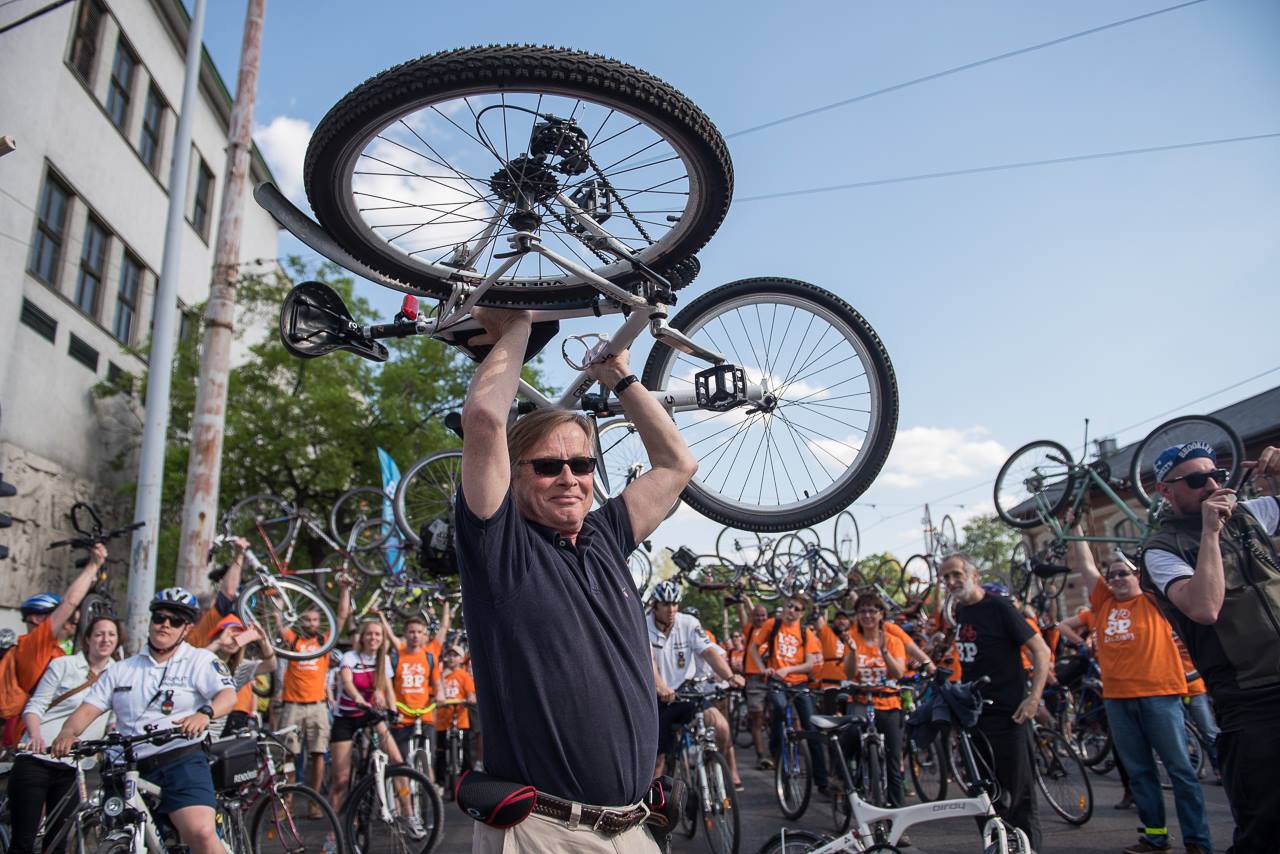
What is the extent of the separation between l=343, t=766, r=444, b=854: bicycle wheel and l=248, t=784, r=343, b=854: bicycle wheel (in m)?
0.64

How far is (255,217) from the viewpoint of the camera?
28.2m

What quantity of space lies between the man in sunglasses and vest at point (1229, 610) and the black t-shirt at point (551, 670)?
261cm

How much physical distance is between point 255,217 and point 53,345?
1235 centimetres

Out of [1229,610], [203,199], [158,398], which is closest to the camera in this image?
[1229,610]

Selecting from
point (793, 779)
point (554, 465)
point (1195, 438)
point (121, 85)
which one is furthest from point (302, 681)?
point (121, 85)

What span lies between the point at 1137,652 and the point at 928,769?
20.1ft

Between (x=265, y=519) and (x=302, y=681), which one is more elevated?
(x=265, y=519)

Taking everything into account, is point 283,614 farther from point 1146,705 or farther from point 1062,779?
point 1146,705

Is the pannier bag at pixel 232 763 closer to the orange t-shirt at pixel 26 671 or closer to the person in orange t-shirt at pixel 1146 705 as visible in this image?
the orange t-shirt at pixel 26 671

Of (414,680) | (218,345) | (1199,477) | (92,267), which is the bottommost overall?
(414,680)

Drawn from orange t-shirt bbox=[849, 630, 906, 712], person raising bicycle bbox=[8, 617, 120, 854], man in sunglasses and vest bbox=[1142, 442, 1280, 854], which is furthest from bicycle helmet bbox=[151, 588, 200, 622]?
orange t-shirt bbox=[849, 630, 906, 712]

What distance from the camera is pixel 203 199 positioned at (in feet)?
84.1

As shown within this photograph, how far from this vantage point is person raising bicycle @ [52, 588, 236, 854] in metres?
4.89

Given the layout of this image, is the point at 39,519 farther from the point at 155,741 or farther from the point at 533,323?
the point at 533,323
